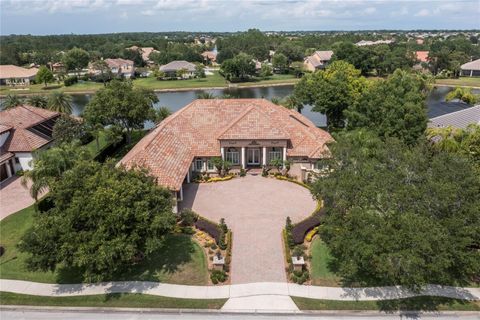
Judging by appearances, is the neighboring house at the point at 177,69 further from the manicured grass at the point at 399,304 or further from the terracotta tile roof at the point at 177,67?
the manicured grass at the point at 399,304

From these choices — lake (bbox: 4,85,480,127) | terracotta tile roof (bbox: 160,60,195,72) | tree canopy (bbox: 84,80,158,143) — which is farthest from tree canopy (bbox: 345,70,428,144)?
terracotta tile roof (bbox: 160,60,195,72)

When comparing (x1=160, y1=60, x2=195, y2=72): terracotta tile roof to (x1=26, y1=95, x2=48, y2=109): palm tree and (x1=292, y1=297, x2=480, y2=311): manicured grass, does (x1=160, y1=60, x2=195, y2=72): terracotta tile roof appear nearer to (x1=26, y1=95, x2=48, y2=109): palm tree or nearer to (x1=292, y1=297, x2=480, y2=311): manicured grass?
(x1=26, y1=95, x2=48, y2=109): palm tree

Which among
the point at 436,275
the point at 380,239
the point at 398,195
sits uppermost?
the point at 398,195

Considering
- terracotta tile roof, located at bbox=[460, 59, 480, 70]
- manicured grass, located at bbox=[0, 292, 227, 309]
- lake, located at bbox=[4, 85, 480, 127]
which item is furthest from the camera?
terracotta tile roof, located at bbox=[460, 59, 480, 70]

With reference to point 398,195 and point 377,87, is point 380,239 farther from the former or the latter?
point 377,87

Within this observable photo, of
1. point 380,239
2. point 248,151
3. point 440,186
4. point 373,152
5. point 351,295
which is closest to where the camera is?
point 380,239

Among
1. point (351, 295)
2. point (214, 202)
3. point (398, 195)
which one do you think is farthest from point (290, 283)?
point (214, 202)

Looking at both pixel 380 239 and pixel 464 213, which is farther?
pixel 464 213
